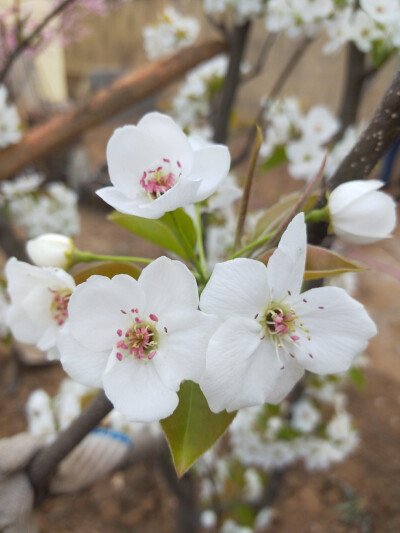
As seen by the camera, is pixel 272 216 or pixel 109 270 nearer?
pixel 109 270

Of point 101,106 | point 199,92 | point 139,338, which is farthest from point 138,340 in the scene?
point 199,92

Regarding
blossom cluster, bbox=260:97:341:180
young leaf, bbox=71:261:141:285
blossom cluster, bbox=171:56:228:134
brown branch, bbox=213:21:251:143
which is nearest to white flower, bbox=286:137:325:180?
blossom cluster, bbox=260:97:341:180

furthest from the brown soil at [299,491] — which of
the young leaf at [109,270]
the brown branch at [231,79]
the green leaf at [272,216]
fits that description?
the young leaf at [109,270]

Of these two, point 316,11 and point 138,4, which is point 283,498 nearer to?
point 316,11

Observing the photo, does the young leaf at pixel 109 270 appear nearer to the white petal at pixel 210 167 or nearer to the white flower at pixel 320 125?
the white petal at pixel 210 167

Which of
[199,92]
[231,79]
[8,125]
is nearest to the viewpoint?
[8,125]

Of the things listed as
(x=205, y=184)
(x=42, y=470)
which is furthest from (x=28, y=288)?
(x=42, y=470)

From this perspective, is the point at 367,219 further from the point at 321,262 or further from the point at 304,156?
the point at 304,156
